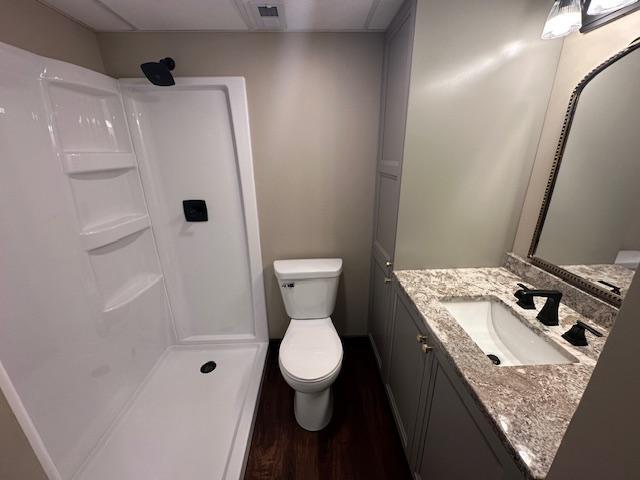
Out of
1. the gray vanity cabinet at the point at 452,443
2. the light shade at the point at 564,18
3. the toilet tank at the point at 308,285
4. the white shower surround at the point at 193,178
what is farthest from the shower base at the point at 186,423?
the light shade at the point at 564,18

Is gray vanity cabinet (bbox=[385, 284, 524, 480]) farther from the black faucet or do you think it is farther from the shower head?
the shower head

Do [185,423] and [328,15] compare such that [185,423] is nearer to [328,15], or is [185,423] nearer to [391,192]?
[391,192]

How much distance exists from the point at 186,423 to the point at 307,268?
112 cm

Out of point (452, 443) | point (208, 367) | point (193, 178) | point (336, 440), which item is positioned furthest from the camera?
point (208, 367)

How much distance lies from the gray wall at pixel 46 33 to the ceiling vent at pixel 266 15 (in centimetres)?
86

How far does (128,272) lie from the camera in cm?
149

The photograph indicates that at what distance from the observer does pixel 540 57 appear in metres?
1.08

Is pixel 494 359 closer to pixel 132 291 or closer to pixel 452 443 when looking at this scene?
pixel 452 443

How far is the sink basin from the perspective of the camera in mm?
889

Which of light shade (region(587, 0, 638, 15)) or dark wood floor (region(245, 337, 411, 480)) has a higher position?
light shade (region(587, 0, 638, 15))

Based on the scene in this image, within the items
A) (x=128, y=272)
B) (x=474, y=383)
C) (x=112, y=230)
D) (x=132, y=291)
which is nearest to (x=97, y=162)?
(x=112, y=230)

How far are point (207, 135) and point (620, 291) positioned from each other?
6.70ft

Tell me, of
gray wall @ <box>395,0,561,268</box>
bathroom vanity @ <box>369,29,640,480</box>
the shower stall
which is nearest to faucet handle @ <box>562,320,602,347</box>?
bathroom vanity @ <box>369,29,640,480</box>

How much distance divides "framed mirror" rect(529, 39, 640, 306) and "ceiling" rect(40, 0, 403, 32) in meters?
0.90
